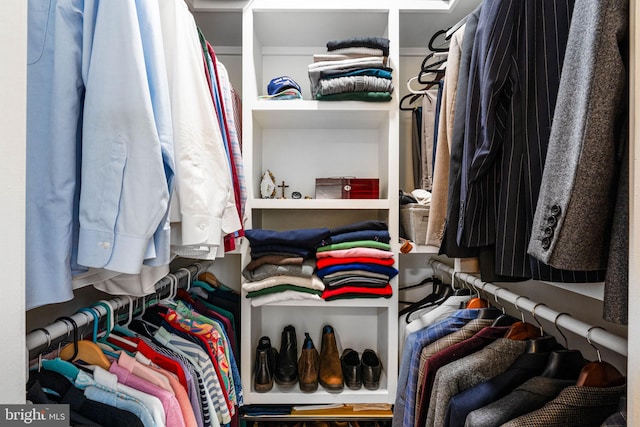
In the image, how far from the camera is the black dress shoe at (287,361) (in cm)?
151

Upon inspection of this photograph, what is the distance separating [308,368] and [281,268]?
1.34 ft

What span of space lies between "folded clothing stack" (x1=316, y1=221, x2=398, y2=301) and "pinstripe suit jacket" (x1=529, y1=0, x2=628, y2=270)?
83 cm

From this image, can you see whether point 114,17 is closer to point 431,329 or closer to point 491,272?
point 491,272

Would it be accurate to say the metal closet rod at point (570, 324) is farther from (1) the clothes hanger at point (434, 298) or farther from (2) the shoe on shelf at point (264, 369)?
(2) the shoe on shelf at point (264, 369)

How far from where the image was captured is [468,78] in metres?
0.99

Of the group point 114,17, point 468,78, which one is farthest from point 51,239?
point 468,78

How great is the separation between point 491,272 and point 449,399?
30 centimetres

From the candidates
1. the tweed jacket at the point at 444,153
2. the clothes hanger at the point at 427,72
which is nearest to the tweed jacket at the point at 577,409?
the tweed jacket at the point at 444,153

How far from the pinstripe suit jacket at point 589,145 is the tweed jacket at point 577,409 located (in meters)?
0.30

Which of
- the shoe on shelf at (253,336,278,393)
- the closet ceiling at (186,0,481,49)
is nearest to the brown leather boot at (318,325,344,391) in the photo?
the shoe on shelf at (253,336,278,393)

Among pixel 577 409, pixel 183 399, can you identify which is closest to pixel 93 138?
pixel 183 399

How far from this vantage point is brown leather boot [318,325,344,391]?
1.48 metres

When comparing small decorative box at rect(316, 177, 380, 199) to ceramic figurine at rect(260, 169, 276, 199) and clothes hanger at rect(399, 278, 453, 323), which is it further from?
clothes hanger at rect(399, 278, 453, 323)

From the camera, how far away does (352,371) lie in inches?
59.5
